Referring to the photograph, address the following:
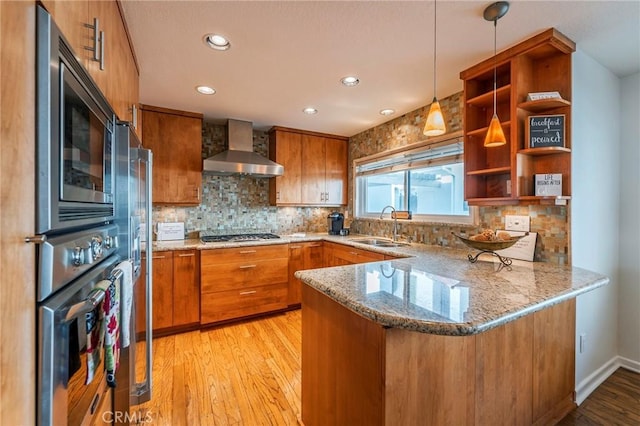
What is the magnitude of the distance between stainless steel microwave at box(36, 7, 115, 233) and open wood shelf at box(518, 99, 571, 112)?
7.16 feet

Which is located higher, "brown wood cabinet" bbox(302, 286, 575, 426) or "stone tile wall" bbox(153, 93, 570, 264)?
"stone tile wall" bbox(153, 93, 570, 264)

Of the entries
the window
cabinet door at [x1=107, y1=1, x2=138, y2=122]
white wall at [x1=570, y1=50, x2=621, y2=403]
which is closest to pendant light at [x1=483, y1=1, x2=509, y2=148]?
white wall at [x1=570, y1=50, x2=621, y2=403]

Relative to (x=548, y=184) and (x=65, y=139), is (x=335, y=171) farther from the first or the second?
(x=65, y=139)

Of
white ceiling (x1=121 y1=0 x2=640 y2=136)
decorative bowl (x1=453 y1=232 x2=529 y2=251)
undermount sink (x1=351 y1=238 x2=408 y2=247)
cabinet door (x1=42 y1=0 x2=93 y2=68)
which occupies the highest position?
white ceiling (x1=121 y1=0 x2=640 y2=136)

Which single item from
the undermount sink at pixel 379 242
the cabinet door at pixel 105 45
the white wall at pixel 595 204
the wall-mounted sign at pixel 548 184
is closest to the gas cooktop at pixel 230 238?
the undermount sink at pixel 379 242

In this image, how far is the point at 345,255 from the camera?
10.3ft

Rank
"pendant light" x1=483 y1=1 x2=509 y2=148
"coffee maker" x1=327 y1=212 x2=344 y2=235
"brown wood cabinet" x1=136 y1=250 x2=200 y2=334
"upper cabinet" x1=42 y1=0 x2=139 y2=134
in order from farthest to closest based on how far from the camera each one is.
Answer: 1. "coffee maker" x1=327 y1=212 x2=344 y2=235
2. "brown wood cabinet" x1=136 y1=250 x2=200 y2=334
3. "pendant light" x1=483 y1=1 x2=509 y2=148
4. "upper cabinet" x1=42 y1=0 x2=139 y2=134

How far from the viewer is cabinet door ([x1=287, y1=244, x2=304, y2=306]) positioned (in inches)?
131

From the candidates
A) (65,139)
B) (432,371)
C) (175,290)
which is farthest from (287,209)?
(65,139)

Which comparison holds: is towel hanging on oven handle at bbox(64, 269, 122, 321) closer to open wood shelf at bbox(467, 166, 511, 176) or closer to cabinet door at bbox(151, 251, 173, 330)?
cabinet door at bbox(151, 251, 173, 330)

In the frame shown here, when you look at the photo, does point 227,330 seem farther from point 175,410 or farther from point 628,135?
point 628,135

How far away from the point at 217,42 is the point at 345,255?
229cm

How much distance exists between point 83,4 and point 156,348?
2555mm

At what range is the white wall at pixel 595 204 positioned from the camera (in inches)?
69.9
